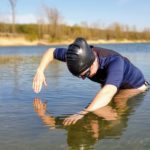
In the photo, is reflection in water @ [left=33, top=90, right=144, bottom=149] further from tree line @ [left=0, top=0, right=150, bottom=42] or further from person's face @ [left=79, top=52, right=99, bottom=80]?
tree line @ [left=0, top=0, right=150, bottom=42]

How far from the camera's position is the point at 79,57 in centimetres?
516

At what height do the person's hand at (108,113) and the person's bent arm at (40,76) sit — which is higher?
the person's bent arm at (40,76)

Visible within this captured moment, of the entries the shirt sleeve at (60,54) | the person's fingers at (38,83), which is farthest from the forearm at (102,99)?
the person's fingers at (38,83)

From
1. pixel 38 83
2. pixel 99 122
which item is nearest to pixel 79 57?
pixel 99 122

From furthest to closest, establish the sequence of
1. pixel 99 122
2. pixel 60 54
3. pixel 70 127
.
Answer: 1. pixel 60 54
2. pixel 99 122
3. pixel 70 127

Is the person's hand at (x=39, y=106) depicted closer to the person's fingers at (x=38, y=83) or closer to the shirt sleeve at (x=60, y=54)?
the person's fingers at (x=38, y=83)

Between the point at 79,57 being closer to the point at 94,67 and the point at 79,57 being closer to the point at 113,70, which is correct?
the point at 94,67

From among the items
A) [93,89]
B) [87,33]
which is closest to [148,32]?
[87,33]

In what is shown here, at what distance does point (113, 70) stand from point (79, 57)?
569 millimetres

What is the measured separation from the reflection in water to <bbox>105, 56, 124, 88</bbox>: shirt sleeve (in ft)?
2.42

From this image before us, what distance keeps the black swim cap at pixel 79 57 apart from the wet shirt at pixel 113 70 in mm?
359

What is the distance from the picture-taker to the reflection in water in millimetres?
5235

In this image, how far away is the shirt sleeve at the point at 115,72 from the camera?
5211mm

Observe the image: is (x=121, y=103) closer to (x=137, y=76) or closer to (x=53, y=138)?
(x=137, y=76)
